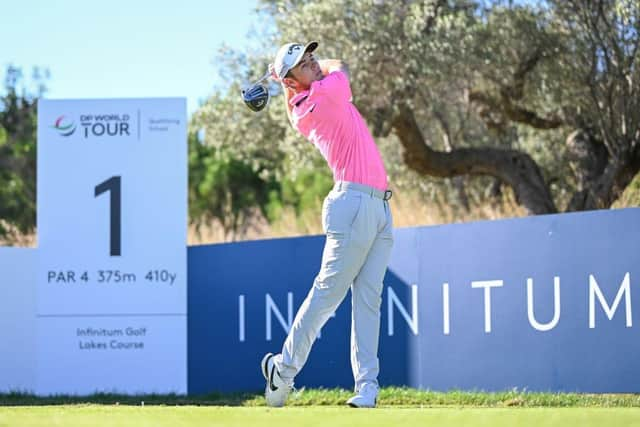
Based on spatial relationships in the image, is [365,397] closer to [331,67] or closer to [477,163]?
[331,67]

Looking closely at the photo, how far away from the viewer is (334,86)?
259 inches

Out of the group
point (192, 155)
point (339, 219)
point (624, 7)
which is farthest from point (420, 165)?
point (192, 155)

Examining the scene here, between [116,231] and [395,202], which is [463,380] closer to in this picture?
[116,231]

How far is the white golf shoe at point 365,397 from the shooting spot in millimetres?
6406

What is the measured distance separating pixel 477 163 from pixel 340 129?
32.9ft

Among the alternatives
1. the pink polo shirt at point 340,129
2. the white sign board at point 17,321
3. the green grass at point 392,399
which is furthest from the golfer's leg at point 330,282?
the white sign board at point 17,321

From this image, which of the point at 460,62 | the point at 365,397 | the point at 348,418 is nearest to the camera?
the point at 348,418

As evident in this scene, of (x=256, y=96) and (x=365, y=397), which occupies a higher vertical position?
(x=256, y=96)

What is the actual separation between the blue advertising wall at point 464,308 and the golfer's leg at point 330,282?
2.81 metres

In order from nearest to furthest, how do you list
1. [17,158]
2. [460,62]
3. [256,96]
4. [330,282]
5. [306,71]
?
[330,282] < [306,71] < [256,96] < [460,62] < [17,158]

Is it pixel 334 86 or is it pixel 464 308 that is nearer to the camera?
pixel 334 86

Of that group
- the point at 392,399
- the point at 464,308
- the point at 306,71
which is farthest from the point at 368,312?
the point at 464,308

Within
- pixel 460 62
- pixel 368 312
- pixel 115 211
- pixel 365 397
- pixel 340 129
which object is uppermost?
pixel 460 62

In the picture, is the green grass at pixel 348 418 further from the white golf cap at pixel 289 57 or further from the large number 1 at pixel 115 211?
the large number 1 at pixel 115 211
